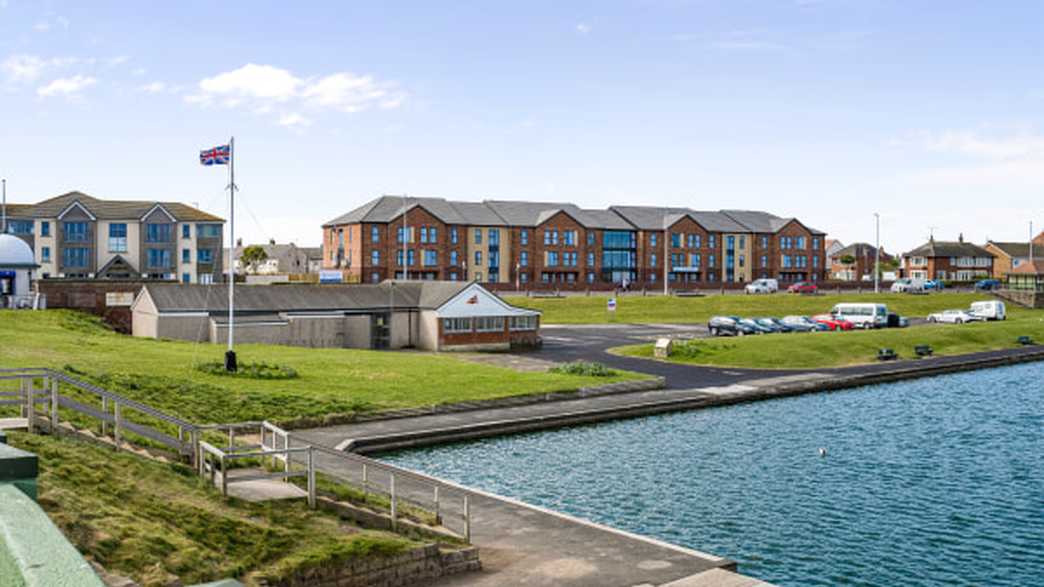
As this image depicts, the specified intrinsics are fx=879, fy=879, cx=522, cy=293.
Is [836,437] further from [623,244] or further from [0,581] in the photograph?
[623,244]

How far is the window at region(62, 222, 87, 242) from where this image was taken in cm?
9694

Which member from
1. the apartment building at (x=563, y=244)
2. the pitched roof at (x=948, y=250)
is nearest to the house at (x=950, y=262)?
the pitched roof at (x=948, y=250)

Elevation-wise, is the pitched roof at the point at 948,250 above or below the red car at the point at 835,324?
above

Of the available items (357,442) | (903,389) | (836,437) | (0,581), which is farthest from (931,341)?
(0,581)

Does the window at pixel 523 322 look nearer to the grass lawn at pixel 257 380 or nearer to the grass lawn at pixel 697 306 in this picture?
the grass lawn at pixel 257 380

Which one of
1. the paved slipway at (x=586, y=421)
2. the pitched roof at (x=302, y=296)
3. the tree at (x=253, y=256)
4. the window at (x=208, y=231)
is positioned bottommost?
the paved slipway at (x=586, y=421)

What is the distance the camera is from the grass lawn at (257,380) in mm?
34625

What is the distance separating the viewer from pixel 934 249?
162 m

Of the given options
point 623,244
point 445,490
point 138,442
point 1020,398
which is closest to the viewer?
point 138,442

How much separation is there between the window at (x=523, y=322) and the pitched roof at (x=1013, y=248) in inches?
5274

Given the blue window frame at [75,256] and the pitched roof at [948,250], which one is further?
the pitched roof at [948,250]

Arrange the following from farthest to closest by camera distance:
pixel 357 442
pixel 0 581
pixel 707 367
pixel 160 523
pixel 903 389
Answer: pixel 707 367
pixel 903 389
pixel 357 442
pixel 160 523
pixel 0 581

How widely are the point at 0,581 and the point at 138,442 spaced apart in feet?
62.8

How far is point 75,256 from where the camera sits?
97.1m
